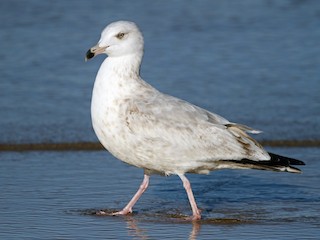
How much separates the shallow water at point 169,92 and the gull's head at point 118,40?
51.4 inches

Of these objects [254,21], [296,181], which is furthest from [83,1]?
[296,181]

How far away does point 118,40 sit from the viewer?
7.94 meters

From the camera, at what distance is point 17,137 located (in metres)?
10.8

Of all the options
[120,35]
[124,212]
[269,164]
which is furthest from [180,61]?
[124,212]

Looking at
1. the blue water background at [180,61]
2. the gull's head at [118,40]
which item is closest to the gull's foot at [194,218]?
the gull's head at [118,40]

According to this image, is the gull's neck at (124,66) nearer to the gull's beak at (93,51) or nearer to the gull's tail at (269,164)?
the gull's beak at (93,51)

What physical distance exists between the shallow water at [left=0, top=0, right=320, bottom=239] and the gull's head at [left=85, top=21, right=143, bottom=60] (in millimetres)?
1305

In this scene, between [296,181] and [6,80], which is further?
[6,80]

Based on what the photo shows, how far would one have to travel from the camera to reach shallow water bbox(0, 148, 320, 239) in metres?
7.25

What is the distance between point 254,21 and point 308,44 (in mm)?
1775

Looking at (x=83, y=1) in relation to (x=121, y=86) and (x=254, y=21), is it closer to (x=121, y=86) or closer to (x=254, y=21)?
(x=254, y=21)

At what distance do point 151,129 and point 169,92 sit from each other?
190 inches

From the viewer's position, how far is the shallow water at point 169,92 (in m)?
7.61

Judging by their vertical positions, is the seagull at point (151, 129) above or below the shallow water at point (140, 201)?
above
